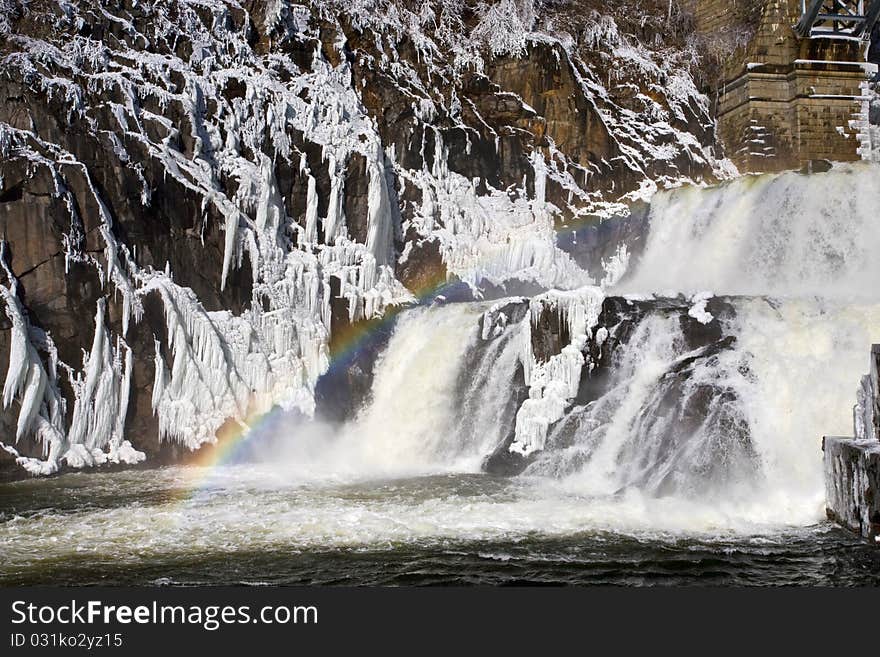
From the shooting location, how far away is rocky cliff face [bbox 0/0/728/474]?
24281 mm

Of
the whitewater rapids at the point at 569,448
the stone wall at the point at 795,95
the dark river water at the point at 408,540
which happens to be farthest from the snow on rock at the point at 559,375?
the stone wall at the point at 795,95

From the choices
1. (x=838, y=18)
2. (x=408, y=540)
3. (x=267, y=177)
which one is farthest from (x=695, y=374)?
(x=838, y=18)

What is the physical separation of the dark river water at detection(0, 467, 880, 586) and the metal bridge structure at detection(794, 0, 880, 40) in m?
20.7

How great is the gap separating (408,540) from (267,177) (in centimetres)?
1504

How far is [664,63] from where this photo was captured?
37438mm

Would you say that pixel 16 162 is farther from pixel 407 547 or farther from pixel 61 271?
pixel 407 547

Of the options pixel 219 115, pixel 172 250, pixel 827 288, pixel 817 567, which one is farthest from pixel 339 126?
pixel 817 567

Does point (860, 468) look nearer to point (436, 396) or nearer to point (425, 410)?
point (436, 396)

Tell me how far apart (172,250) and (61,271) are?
293 cm

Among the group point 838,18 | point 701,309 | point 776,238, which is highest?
point 838,18

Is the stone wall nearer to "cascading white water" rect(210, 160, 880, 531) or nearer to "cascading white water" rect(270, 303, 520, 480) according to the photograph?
"cascading white water" rect(210, 160, 880, 531)

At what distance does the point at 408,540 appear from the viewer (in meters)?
15.2

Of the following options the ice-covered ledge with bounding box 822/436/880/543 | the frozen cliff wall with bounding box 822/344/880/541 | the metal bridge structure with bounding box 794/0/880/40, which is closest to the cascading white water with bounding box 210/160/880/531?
the ice-covered ledge with bounding box 822/436/880/543

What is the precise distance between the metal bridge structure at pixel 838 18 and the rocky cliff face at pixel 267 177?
186 inches
